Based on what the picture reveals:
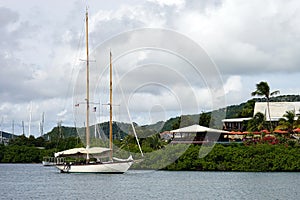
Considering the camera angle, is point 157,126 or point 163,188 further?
point 157,126

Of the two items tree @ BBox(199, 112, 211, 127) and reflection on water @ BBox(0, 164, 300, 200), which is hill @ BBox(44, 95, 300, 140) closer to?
tree @ BBox(199, 112, 211, 127)

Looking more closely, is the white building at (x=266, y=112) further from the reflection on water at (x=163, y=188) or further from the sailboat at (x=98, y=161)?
the reflection on water at (x=163, y=188)

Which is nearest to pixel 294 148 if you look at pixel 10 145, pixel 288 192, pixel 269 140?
pixel 269 140

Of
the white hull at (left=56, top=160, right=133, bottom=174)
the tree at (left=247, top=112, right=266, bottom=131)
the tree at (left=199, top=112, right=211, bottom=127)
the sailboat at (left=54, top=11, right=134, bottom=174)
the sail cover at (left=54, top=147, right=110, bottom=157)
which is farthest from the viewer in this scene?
the tree at (left=199, top=112, right=211, bottom=127)

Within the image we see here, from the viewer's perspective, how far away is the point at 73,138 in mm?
92938

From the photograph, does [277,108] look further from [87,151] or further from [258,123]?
[87,151]

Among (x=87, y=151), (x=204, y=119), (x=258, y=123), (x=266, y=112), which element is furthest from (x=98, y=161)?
(x=266, y=112)

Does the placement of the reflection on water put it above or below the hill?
below

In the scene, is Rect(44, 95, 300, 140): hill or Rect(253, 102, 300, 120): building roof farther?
Rect(253, 102, 300, 120): building roof

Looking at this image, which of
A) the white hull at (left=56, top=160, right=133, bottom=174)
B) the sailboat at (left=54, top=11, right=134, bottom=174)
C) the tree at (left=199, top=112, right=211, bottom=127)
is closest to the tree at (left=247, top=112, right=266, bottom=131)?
the tree at (left=199, top=112, right=211, bottom=127)

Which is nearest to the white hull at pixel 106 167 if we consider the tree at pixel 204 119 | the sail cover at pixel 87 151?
the sail cover at pixel 87 151

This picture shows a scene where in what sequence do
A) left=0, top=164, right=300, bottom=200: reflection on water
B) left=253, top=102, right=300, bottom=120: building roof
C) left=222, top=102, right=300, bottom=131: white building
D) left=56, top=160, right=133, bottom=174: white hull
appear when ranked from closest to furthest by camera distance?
left=0, top=164, right=300, bottom=200: reflection on water
left=56, top=160, right=133, bottom=174: white hull
left=222, top=102, right=300, bottom=131: white building
left=253, top=102, right=300, bottom=120: building roof

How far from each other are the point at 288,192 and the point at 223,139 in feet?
122

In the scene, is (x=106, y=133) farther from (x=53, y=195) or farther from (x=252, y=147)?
(x=53, y=195)
